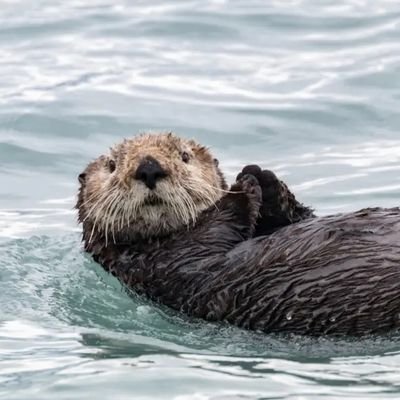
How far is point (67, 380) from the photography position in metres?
5.77

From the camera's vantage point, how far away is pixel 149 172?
21.9 ft

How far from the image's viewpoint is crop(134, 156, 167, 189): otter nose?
668cm

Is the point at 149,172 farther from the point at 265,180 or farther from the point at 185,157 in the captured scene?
the point at 265,180

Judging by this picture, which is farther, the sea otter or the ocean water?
the sea otter

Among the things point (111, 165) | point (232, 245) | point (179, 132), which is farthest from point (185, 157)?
point (179, 132)

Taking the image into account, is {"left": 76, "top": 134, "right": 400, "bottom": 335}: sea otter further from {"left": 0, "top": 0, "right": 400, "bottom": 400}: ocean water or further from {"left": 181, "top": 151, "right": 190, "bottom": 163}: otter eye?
{"left": 0, "top": 0, "right": 400, "bottom": 400}: ocean water

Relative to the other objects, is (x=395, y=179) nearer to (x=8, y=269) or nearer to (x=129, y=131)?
(x=129, y=131)

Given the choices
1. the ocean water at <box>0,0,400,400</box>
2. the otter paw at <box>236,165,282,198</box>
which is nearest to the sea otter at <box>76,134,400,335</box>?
the otter paw at <box>236,165,282,198</box>

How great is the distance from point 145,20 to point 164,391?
8851 millimetres

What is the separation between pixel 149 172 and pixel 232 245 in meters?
0.59

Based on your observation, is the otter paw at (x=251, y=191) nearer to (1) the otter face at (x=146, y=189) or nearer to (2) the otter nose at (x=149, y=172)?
(1) the otter face at (x=146, y=189)

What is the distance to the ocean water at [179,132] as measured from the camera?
5848 millimetres

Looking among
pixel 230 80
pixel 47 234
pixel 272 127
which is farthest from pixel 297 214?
pixel 230 80

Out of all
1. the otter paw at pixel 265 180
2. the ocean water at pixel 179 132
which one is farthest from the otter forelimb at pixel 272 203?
the ocean water at pixel 179 132
